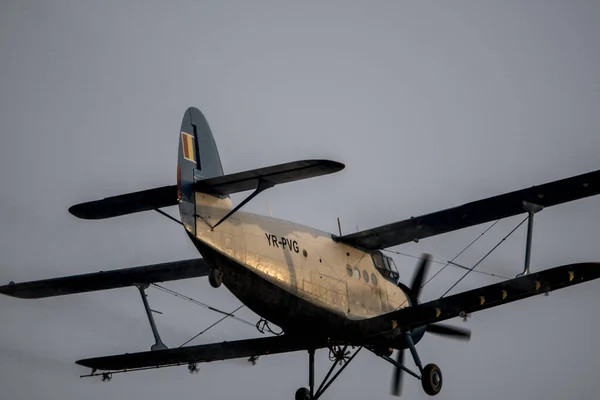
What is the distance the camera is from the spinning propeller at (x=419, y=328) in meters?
24.9

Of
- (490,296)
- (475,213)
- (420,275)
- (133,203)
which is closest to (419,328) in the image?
(420,275)

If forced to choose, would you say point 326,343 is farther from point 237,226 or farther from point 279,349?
point 237,226

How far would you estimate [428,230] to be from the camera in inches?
961

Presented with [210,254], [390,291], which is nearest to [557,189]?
[390,291]

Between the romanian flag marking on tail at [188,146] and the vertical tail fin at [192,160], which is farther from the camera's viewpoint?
the romanian flag marking on tail at [188,146]

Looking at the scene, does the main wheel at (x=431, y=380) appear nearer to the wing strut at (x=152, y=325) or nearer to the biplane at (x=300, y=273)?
the biplane at (x=300, y=273)

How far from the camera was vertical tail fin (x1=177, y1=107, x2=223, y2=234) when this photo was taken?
19.8m

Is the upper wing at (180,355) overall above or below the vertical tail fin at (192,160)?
below

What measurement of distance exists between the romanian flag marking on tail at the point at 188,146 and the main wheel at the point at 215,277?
2.40 metres

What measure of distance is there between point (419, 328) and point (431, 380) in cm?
282

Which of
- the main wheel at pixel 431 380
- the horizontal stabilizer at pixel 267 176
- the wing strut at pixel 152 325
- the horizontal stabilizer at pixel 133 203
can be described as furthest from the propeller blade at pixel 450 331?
the horizontal stabilizer at pixel 133 203

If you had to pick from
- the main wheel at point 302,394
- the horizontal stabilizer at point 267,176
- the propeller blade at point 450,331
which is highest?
the horizontal stabilizer at point 267,176

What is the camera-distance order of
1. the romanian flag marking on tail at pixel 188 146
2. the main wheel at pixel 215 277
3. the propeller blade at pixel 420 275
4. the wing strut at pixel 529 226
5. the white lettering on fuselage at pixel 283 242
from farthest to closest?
1. the propeller blade at pixel 420 275
2. the wing strut at pixel 529 226
3. the white lettering on fuselage at pixel 283 242
4. the romanian flag marking on tail at pixel 188 146
5. the main wheel at pixel 215 277

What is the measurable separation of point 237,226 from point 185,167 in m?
1.60
